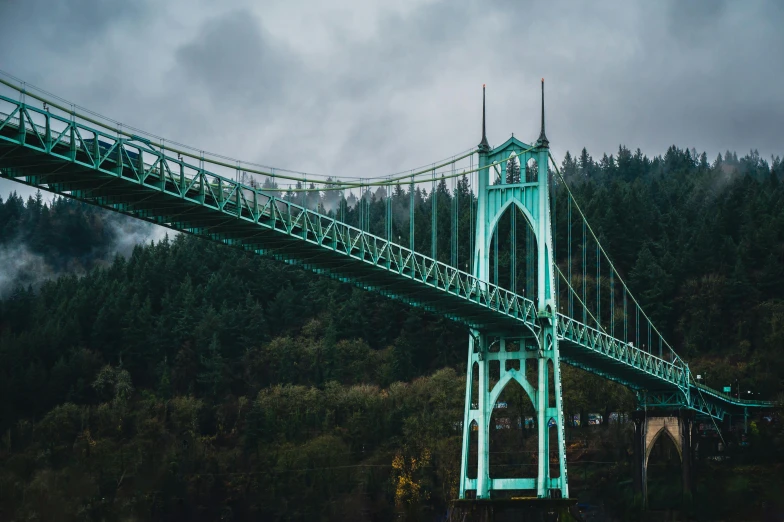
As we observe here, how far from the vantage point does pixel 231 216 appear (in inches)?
2109

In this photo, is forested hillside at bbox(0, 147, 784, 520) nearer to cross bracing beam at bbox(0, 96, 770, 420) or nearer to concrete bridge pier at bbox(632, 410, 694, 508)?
concrete bridge pier at bbox(632, 410, 694, 508)

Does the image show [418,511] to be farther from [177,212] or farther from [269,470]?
[177,212]

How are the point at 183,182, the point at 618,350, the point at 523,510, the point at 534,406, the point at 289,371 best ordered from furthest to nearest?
the point at 289,371 < the point at 618,350 < the point at 534,406 < the point at 523,510 < the point at 183,182

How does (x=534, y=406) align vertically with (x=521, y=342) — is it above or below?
below

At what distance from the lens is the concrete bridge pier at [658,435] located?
8962 centimetres

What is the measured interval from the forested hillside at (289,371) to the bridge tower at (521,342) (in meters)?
21.3

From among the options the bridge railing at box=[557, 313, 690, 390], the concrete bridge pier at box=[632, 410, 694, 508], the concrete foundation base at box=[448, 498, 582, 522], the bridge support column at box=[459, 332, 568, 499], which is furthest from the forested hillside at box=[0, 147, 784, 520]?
the concrete foundation base at box=[448, 498, 582, 522]

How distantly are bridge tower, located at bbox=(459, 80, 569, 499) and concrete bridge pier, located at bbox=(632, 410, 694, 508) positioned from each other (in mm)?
21523

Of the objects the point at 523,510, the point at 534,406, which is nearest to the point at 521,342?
the point at 534,406

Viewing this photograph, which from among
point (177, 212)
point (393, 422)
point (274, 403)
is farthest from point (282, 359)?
point (177, 212)

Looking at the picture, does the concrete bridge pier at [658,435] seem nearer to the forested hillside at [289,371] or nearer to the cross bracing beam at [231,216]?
the forested hillside at [289,371]

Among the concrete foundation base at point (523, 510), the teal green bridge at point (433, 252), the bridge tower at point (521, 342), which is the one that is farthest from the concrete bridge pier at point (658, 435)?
the concrete foundation base at point (523, 510)

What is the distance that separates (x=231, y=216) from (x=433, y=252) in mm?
13581

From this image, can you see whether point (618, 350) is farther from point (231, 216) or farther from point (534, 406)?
point (231, 216)
